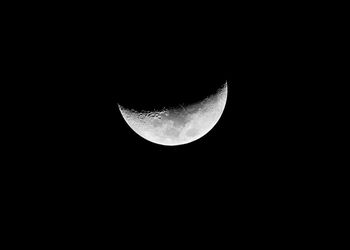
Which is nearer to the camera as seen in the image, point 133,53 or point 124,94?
point 133,53

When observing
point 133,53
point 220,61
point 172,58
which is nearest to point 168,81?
point 172,58

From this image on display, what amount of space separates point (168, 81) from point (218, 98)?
0.64m

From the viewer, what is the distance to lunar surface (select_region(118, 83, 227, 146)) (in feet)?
9.02

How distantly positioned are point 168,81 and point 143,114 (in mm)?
463

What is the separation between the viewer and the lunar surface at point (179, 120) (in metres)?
2.75

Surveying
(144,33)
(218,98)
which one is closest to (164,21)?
(144,33)

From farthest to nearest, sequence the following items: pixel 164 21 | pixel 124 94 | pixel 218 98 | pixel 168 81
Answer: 1. pixel 218 98
2. pixel 124 94
3. pixel 168 81
4. pixel 164 21

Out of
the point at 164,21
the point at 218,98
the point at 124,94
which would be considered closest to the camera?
the point at 164,21

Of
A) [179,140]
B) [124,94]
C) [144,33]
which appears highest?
[144,33]

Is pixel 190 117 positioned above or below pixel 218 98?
Answer: below

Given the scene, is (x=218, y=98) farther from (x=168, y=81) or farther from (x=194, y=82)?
(x=168, y=81)

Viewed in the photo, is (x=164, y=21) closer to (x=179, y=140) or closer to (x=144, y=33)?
(x=144, y=33)

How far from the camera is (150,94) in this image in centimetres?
261

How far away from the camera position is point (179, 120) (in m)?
2.77
